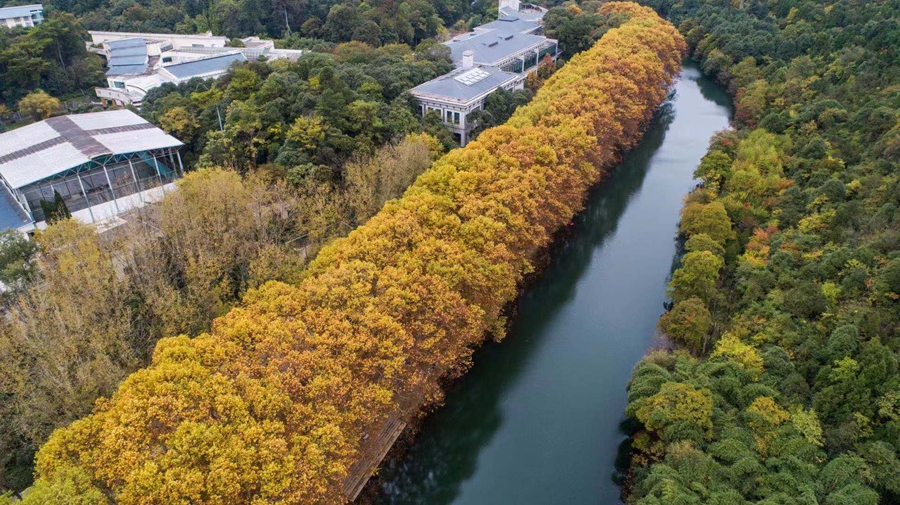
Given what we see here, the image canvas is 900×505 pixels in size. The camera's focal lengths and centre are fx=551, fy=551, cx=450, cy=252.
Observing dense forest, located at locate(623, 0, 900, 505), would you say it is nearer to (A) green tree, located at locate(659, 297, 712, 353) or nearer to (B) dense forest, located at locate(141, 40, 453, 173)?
(A) green tree, located at locate(659, 297, 712, 353)

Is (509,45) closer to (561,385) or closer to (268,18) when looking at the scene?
(268,18)

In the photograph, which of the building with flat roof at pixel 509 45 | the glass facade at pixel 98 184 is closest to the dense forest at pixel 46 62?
the glass facade at pixel 98 184

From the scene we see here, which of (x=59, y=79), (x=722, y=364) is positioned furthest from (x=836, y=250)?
(x=59, y=79)

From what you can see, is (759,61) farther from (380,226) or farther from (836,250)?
(380,226)

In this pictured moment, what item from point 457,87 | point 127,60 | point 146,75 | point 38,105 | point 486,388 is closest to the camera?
point 486,388

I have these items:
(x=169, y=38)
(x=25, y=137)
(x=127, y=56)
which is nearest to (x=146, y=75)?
(x=127, y=56)
